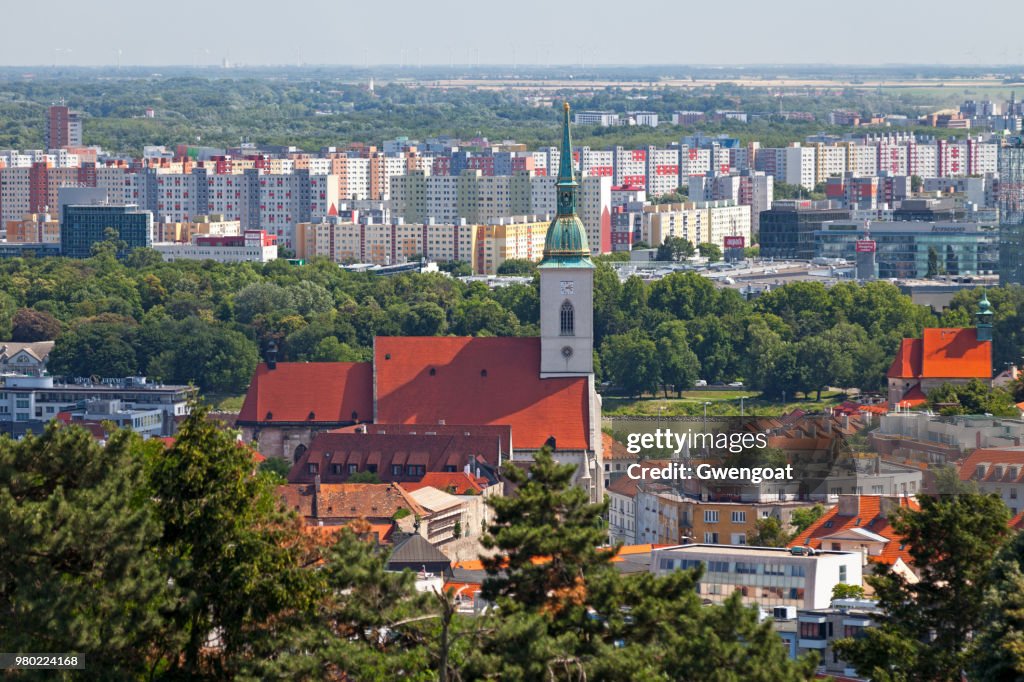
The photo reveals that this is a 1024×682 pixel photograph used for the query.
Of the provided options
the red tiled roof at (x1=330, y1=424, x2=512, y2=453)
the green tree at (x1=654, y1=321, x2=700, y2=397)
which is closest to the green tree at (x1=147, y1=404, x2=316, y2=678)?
the red tiled roof at (x1=330, y1=424, x2=512, y2=453)

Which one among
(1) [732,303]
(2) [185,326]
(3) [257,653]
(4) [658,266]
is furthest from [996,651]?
(4) [658,266]

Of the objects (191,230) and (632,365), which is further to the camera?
(191,230)

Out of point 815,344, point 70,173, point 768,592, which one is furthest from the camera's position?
point 70,173

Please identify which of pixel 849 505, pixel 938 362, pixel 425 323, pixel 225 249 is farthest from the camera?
pixel 225 249

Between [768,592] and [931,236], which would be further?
[931,236]

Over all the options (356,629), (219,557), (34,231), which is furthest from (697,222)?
(356,629)

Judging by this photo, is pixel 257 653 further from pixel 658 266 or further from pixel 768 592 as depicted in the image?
pixel 658 266

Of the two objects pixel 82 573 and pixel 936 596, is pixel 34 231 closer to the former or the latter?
pixel 936 596

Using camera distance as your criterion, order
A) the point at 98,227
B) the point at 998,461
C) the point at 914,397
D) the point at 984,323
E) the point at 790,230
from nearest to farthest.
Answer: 1. the point at 998,461
2. the point at 914,397
3. the point at 984,323
4. the point at 790,230
5. the point at 98,227
